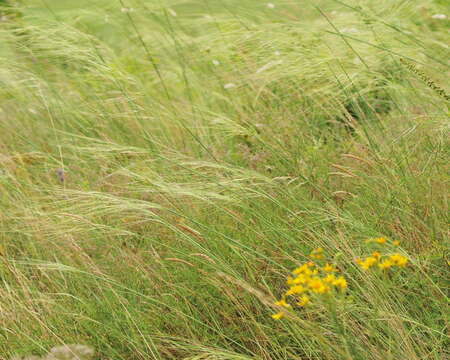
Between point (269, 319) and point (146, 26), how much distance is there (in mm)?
2188

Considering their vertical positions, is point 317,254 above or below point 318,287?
below

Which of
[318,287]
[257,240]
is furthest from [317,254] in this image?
[318,287]

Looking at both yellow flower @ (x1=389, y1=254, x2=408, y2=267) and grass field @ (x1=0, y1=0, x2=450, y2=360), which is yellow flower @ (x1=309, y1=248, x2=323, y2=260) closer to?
grass field @ (x1=0, y1=0, x2=450, y2=360)

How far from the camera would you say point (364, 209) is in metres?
1.81

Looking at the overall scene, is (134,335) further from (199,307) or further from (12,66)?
(12,66)

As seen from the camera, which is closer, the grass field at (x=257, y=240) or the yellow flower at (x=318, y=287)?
the yellow flower at (x=318, y=287)

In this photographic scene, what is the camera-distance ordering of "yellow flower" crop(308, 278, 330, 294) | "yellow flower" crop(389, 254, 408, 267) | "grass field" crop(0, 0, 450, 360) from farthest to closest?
"grass field" crop(0, 0, 450, 360)
"yellow flower" crop(389, 254, 408, 267)
"yellow flower" crop(308, 278, 330, 294)

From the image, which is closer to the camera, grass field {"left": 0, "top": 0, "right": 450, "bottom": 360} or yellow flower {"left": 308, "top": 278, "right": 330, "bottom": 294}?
yellow flower {"left": 308, "top": 278, "right": 330, "bottom": 294}

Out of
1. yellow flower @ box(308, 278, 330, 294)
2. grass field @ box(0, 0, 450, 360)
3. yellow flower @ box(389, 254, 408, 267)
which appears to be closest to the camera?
yellow flower @ box(308, 278, 330, 294)

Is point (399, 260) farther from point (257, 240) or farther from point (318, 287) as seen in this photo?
point (257, 240)

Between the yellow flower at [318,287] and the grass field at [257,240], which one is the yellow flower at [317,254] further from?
the yellow flower at [318,287]

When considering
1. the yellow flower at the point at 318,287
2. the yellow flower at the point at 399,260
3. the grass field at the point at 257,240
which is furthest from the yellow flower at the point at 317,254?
the yellow flower at the point at 318,287

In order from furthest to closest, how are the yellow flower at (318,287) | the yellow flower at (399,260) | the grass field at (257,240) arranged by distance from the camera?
the grass field at (257,240), the yellow flower at (399,260), the yellow flower at (318,287)

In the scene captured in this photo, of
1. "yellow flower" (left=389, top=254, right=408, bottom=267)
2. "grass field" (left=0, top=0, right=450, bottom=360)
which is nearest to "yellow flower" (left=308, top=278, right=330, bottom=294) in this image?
"grass field" (left=0, top=0, right=450, bottom=360)
